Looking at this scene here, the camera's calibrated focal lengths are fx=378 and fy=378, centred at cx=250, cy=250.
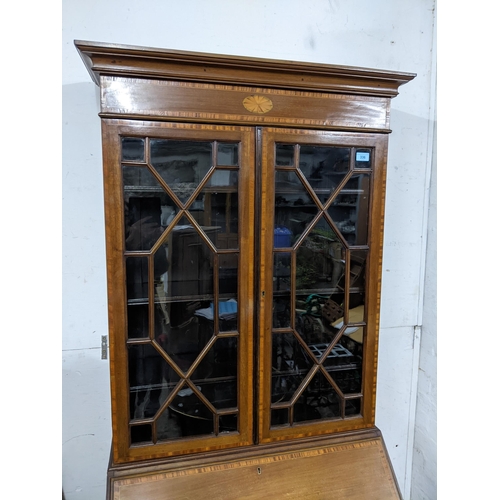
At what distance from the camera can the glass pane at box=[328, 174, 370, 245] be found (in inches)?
41.7

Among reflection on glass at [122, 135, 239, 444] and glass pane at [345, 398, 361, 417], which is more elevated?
reflection on glass at [122, 135, 239, 444]

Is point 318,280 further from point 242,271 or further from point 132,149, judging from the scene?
point 132,149

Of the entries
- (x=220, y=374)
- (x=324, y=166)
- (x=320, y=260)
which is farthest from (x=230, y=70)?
(x=220, y=374)

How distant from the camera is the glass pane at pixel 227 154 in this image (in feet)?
3.14

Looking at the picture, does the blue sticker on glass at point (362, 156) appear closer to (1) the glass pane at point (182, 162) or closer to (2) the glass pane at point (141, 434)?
(1) the glass pane at point (182, 162)

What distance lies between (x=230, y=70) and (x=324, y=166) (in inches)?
13.6

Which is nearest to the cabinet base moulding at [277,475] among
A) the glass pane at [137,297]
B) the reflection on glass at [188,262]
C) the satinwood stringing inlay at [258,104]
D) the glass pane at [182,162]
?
the glass pane at [137,297]

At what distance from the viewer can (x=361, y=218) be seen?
1.08 meters

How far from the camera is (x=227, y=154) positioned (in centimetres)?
96

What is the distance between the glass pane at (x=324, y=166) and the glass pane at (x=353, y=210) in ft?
0.11

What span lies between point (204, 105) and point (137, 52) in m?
0.18

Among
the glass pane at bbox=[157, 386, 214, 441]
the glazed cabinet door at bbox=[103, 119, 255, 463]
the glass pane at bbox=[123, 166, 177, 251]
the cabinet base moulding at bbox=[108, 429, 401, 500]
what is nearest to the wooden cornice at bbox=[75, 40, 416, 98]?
the glazed cabinet door at bbox=[103, 119, 255, 463]

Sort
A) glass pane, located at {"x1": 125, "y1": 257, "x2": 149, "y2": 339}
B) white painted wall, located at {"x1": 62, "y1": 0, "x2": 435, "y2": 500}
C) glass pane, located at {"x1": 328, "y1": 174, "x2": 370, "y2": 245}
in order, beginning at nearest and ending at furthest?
glass pane, located at {"x1": 125, "y1": 257, "x2": 149, "y2": 339} → glass pane, located at {"x1": 328, "y1": 174, "x2": 370, "y2": 245} → white painted wall, located at {"x1": 62, "y1": 0, "x2": 435, "y2": 500}

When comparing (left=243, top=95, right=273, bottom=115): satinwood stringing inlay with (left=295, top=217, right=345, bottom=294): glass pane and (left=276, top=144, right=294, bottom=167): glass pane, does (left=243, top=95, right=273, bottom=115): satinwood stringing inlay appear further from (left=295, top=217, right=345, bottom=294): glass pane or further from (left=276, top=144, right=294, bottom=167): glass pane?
(left=295, top=217, right=345, bottom=294): glass pane
